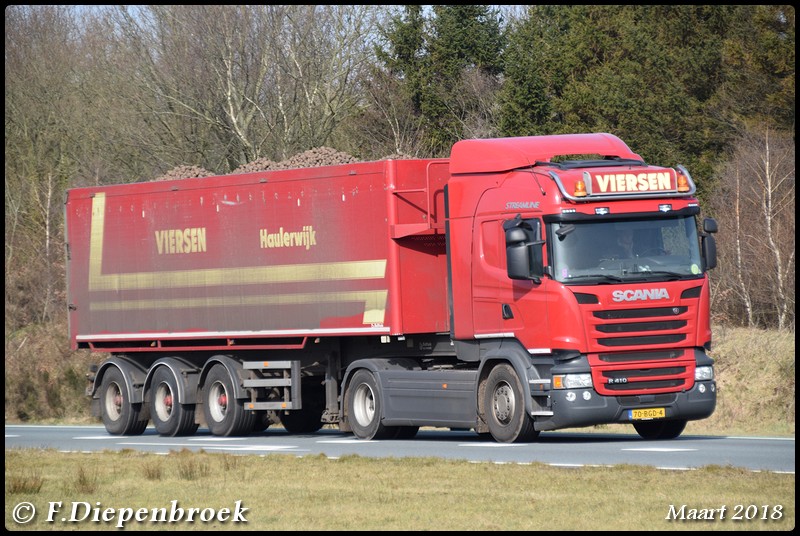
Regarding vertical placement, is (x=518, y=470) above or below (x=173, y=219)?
below

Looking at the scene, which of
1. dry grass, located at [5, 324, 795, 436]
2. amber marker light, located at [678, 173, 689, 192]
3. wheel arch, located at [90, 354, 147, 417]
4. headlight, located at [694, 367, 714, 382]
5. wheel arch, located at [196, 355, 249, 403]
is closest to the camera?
headlight, located at [694, 367, 714, 382]

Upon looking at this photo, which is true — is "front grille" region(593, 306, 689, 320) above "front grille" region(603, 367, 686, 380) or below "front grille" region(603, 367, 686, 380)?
above

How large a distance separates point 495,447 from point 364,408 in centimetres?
353

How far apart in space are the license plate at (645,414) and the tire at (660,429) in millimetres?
1393

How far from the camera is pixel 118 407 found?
2612 centimetres

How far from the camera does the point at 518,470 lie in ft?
49.3

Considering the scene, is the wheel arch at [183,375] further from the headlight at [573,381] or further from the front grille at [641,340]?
the front grille at [641,340]

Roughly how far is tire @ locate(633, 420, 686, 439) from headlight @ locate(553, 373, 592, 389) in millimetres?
2032

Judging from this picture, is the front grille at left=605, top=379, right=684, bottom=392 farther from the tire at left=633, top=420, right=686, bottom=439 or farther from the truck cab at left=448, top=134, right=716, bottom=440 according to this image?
the tire at left=633, top=420, right=686, bottom=439

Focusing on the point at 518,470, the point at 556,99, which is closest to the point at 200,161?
the point at 556,99

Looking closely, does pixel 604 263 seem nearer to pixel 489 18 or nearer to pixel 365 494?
pixel 365 494

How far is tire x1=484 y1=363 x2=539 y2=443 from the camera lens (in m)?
19.1

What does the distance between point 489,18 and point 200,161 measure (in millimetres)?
13538

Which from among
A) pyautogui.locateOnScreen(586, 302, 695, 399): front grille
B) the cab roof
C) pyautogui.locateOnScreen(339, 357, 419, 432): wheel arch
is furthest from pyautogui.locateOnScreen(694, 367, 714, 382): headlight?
pyautogui.locateOnScreen(339, 357, 419, 432): wheel arch
